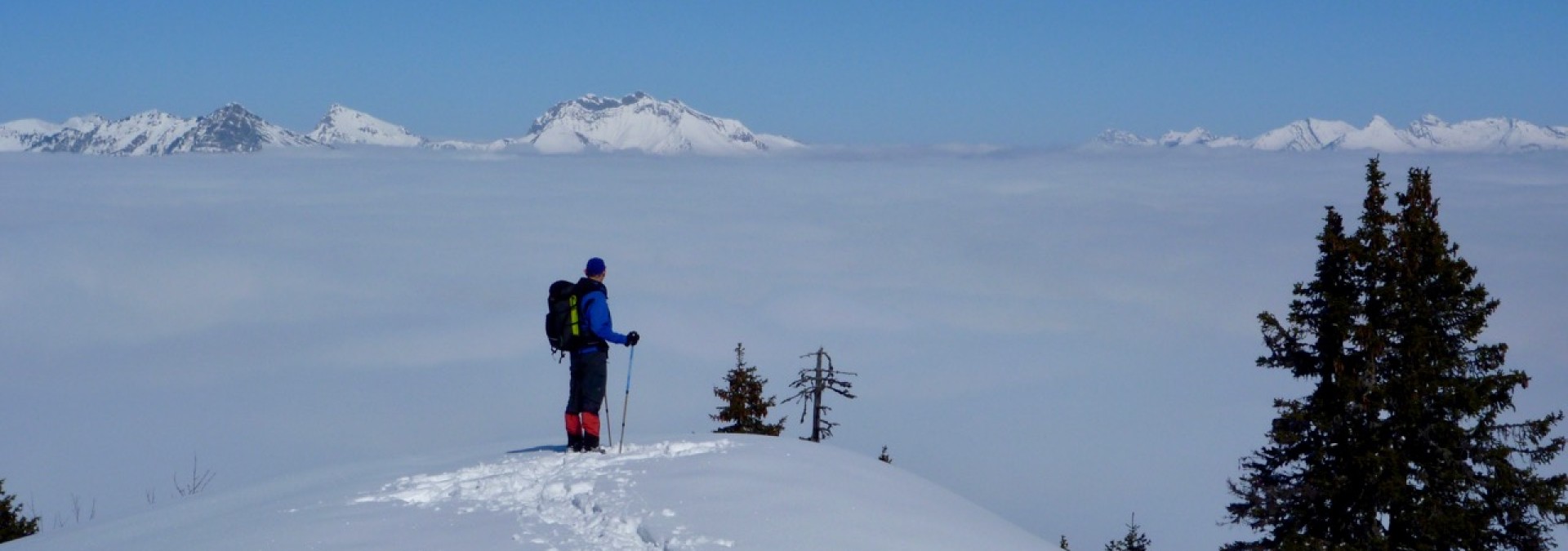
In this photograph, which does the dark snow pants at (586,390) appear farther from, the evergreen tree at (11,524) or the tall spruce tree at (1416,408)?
the evergreen tree at (11,524)

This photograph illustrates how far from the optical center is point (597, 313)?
13094mm

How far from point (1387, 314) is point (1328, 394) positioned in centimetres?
120

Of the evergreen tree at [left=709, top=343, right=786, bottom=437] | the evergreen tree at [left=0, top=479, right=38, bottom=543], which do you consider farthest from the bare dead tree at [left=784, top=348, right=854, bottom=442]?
the evergreen tree at [left=0, top=479, right=38, bottom=543]

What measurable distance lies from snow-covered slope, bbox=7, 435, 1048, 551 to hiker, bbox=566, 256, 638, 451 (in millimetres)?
483

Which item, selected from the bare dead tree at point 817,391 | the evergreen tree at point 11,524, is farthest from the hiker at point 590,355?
the evergreen tree at point 11,524

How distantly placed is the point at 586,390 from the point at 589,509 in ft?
10.7

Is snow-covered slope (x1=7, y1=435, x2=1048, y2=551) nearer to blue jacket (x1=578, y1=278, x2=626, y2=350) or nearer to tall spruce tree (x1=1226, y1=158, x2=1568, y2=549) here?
blue jacket (x1=578, y1=278, x2=626, y2=350)

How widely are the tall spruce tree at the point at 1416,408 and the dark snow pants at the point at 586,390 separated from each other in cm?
829

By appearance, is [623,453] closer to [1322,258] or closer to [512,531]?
[512,531]

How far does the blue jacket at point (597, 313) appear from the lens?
13102mm

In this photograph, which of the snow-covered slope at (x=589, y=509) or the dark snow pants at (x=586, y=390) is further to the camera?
the dark snow pants at (x=586, y=390)

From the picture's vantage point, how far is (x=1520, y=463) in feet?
43.7

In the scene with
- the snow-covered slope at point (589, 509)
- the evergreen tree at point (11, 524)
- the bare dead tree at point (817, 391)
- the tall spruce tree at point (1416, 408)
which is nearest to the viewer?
the snow-covered slope at point (589, 509)

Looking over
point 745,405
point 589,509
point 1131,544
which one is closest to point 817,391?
→ point 745,405
